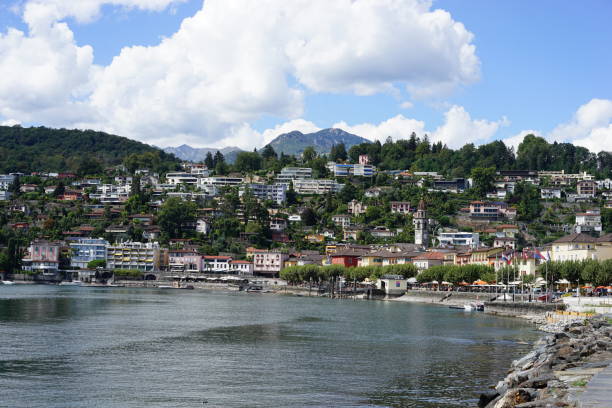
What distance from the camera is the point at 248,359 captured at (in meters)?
37.9

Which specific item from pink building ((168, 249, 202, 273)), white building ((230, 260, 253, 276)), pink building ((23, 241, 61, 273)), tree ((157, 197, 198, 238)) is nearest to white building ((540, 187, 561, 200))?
white building ((230, 260, 253, 276))

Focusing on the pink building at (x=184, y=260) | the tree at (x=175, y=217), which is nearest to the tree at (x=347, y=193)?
the tree at (x=175, y=217)

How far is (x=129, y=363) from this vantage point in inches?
1400

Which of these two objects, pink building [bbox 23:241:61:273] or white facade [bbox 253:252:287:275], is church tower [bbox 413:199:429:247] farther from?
pink building [bbox 23:241:61:273]

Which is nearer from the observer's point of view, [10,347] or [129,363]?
[129,363]

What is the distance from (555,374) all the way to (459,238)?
132322 mm

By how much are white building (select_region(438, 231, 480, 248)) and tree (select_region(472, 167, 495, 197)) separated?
35.2m

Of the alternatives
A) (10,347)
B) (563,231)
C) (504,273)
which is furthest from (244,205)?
(10,347)

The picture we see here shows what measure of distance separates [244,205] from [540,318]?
123 metres

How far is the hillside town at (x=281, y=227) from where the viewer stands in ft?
495

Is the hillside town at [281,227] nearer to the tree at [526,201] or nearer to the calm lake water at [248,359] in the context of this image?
the tree at [526,201]

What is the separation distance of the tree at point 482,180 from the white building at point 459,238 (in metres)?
35.2

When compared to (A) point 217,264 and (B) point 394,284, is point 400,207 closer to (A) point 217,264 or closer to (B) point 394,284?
(A) point 217,264

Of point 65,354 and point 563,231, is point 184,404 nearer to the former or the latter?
point 65,354
